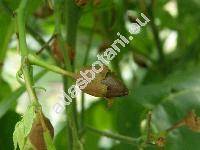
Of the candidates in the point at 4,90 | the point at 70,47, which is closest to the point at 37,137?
the point at 70,47

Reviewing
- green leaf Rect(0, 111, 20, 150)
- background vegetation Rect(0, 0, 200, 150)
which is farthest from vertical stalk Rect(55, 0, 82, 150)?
green leaf Rect(0, 111, 20, 150)

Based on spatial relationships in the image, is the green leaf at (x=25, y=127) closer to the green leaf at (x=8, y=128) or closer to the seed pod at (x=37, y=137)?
the seed pod at (x=37, y=137)

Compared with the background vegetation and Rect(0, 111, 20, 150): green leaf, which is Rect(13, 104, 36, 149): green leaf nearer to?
the background vegetation

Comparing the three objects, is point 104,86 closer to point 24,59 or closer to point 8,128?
point 24,59

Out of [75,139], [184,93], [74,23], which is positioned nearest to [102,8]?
[74,23]

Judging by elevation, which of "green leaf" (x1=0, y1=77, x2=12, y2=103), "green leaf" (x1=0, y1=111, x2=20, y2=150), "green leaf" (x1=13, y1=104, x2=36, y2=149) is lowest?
"green leaf" (x1=13, y1=104, x2=36, y2=149)

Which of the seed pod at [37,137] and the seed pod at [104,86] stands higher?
the seed pod at [104,86]

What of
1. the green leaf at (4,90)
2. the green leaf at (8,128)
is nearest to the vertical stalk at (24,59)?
the green leaf at (8,128)
